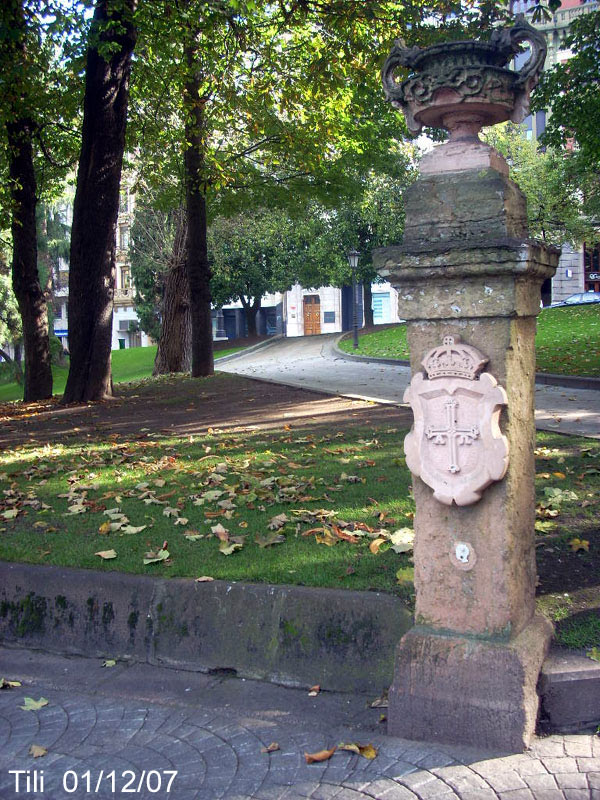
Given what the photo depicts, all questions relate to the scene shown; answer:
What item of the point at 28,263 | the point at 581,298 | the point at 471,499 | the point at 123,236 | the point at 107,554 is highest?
the point at 123,236

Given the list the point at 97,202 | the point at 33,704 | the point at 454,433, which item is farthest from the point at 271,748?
the point at 97,202

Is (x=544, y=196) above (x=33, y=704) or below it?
above

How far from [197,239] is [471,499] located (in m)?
16.7

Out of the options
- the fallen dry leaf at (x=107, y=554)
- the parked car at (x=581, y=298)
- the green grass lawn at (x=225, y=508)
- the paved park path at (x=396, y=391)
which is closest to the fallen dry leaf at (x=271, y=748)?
the green grass lawn at (x=225, y=508)

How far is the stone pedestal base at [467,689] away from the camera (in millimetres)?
3752

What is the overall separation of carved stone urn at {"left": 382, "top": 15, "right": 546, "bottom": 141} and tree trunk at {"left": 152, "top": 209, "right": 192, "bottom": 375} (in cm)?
2123

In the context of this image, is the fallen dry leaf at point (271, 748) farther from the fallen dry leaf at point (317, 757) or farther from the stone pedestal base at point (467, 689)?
the stone pedestal base at point (467, 689)

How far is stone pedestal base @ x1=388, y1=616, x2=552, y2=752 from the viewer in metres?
3.75

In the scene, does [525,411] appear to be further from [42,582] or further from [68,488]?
[68,488]

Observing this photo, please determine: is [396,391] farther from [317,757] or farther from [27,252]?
[317,757]

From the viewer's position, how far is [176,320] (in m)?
25.6

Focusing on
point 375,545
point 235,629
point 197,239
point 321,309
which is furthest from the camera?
point 321,309

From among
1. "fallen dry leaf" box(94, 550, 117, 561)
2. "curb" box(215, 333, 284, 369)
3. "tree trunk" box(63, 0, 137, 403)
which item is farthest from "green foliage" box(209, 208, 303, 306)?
"fallen dry leaf" box(94, 550, 117, 561)

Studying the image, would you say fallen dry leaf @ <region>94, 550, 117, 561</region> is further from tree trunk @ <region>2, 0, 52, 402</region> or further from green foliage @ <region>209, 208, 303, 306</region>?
green foliage @ <region>209, 208, 303, 306</region>
